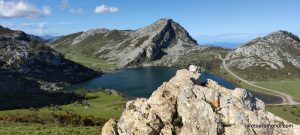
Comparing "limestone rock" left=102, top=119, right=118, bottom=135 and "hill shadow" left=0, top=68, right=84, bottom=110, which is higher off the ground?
"limestone rock" left=102, top=119, right=118, bottom=135

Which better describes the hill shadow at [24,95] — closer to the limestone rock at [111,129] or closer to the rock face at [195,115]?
the limestone rock at [111,129]

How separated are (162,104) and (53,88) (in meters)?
154

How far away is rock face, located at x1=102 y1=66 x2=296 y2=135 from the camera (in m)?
44.6

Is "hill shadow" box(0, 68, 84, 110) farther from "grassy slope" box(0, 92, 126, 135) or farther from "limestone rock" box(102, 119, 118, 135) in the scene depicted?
"limestone rock" box(102, 119, 118, 135)

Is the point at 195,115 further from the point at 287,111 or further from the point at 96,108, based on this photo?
the point at 287,111

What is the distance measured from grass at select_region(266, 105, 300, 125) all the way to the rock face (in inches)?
3345

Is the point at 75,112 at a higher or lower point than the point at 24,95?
higher

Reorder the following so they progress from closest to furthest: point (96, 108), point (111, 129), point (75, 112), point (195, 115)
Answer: point (195, 115) < point (111, 129) < point (75, 112) < point (96, 108)

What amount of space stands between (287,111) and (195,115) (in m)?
110

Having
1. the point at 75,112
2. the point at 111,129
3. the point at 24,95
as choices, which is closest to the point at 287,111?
the point at 75,112

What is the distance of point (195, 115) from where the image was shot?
150 feet

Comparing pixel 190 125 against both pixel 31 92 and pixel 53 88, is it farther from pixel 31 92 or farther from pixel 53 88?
pixel 53 88

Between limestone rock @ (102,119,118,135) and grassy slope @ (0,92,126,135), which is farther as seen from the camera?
grassy slope @ (0,92,126,135)

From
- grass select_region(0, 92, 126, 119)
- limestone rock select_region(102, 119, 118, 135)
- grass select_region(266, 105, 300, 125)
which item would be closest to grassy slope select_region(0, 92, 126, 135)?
grass select_region(0, 92, 126, 119)
